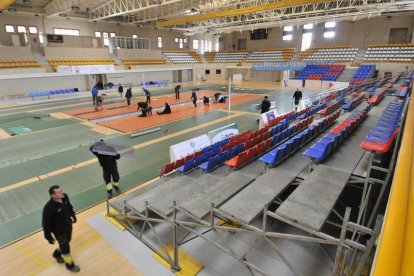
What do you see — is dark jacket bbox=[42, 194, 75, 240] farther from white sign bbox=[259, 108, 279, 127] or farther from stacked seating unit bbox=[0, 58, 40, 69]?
stacked seating unit bbox=[0, 58, 40, 69]

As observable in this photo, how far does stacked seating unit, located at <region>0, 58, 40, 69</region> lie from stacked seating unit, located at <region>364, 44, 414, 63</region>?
109ft

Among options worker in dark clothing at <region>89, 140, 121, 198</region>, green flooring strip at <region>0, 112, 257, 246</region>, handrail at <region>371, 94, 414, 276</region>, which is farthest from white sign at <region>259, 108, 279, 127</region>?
handrail at <region>371, 94, 414, 276</region>

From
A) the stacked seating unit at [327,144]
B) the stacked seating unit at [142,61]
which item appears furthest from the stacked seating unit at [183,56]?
the stacked seating unit at [327,144]

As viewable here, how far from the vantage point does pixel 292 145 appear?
270 inches

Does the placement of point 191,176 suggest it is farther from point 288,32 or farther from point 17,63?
point 288,32

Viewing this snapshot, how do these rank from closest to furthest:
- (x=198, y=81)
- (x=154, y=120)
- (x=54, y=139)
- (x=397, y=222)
Answer: (x=397, y=222) < (x=54, y=139) < (x=154, y=120) < (x=198, y=81)

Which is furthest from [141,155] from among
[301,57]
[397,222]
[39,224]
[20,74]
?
[301,57]

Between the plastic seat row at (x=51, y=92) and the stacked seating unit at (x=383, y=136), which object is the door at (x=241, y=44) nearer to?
the plastic seat row at (x=51, y=92)

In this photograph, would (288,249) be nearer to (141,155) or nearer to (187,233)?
(187,233)

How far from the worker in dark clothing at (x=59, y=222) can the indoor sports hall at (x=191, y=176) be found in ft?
0.07

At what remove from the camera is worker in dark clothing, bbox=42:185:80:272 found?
4.17 m

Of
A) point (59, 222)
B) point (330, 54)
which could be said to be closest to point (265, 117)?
point (59, 222)

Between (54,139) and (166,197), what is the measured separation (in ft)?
28.7

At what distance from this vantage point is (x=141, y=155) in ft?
32.0
